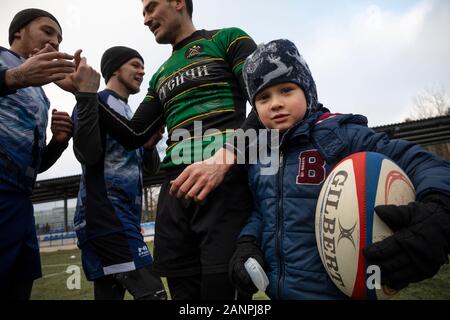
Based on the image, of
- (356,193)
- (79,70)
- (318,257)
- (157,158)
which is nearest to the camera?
(356,193)

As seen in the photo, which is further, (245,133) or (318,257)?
(245,133)

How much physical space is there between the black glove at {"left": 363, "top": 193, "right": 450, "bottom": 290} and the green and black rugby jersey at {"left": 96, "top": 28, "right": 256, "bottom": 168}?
870mm

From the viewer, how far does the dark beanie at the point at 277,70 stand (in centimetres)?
141

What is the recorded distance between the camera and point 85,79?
186 centimetres

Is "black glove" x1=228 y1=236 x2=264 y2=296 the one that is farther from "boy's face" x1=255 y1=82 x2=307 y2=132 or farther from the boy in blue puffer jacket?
"boy's face" x1=255 y1=82 x2=307 y2=132

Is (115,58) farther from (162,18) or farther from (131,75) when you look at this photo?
(162,18)

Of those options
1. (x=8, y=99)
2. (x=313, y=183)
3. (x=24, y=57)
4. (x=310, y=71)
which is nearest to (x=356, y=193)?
(x=313, y=183)

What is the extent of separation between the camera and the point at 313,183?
4.21 feet

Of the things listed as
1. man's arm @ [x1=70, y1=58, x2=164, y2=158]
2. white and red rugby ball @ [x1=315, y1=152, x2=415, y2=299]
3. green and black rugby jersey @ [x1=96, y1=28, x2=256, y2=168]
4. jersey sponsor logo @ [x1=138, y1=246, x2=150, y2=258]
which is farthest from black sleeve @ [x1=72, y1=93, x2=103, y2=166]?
white and red rugby ball @ [x1=315, y1=152, x2=415, y2=299]

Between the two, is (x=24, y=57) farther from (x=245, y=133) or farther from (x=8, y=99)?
(x=245, y=133)

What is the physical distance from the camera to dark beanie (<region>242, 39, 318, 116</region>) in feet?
4.63

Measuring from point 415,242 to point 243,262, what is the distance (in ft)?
2.10

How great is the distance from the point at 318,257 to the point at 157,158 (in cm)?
219

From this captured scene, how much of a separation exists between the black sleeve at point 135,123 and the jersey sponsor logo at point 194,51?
0.43 m
